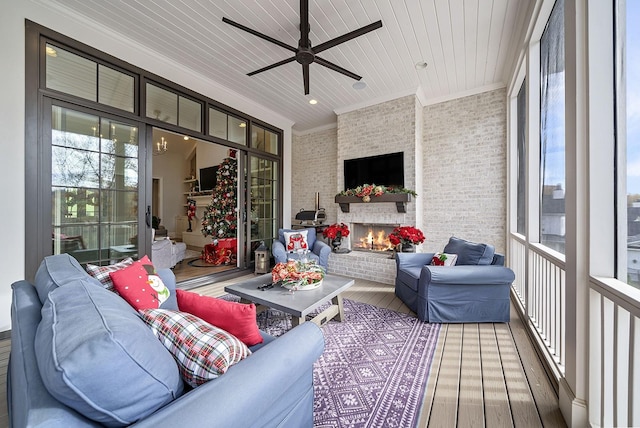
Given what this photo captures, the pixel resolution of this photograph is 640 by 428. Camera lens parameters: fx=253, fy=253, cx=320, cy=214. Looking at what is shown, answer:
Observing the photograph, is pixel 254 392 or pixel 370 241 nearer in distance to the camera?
pixel 254 392

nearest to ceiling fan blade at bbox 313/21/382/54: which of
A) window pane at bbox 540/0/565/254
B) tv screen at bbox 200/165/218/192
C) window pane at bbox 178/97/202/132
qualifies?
window pane at bbox 540/0/565/254

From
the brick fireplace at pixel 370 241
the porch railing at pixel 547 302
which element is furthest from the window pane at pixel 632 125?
the brick fireplace at pixel 370 241

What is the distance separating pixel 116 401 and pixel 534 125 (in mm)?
3553

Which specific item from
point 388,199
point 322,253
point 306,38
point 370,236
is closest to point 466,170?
point 388,199

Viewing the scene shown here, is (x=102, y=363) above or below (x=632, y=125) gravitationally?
below

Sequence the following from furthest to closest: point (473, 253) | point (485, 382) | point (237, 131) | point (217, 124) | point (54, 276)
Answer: point (237, 131) → point (217, 124) → point (473, 253) → point (485, 382) → point (54, 276)

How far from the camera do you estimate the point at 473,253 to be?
2771 mm

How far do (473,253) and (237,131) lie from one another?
3.99m

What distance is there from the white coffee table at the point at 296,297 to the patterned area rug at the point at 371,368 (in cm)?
21

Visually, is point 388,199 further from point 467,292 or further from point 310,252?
point 467,292

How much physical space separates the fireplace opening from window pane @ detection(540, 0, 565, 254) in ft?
8.04

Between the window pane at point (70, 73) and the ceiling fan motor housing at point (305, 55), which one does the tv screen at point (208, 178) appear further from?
the ceiling fan motor housing at point (305, 55)

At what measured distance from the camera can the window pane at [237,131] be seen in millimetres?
4301

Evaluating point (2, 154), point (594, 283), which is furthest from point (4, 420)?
point (594, 283)
